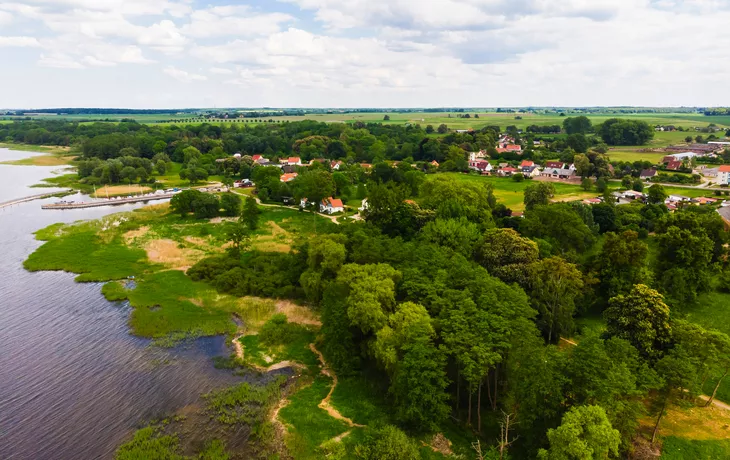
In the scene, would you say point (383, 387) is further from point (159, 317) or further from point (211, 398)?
point (159, 317)

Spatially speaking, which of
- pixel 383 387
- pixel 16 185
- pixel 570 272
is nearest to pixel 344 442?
pixel 383 387

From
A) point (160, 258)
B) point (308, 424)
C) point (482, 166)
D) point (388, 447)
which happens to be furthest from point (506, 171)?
point (388, 447)

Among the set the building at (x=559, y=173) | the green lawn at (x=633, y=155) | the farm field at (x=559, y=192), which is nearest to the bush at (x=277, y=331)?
the farm field at (x=559, y=192)

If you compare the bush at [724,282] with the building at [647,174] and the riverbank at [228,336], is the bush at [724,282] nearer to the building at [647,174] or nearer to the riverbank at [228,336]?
the riverbank at [228,336]

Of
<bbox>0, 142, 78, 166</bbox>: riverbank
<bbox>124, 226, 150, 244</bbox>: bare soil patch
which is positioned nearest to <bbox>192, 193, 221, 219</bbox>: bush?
<bbox>124, 226, 150, 244</bbox>: bare soil patch

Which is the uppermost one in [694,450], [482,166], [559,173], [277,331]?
[482,166]

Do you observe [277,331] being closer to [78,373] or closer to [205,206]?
[78,373]
